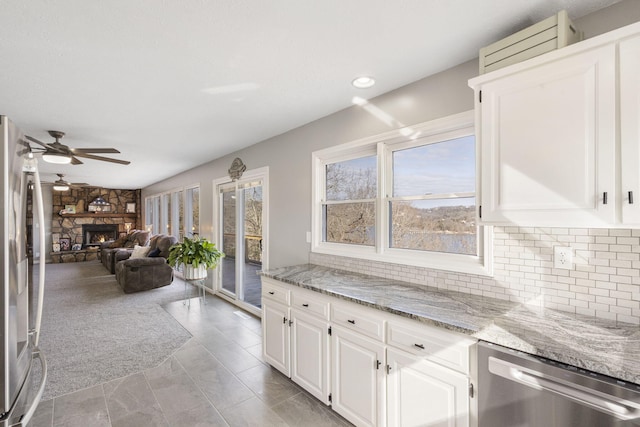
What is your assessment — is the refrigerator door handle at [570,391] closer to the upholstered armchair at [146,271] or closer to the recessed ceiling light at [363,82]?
the recessed ceiling light at [363,82]

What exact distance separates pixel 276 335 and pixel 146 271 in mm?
4166

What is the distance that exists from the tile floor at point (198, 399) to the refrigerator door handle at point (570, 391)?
4.19 feet

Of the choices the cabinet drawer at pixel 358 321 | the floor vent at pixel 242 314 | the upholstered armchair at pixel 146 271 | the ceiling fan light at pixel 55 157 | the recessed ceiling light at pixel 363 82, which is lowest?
the floor vent at pixel 242 314

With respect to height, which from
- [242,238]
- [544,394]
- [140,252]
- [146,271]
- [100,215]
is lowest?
[146,271]

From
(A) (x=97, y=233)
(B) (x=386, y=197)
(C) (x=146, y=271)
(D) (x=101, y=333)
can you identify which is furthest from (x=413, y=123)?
(A) (x=97, y=233)

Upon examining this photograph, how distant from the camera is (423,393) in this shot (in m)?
1.57

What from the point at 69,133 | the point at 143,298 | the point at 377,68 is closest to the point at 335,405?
the point at 377,68

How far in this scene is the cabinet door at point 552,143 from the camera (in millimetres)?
1243

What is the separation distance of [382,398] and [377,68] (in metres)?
2.11

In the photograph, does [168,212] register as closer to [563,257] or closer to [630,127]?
[563,257]

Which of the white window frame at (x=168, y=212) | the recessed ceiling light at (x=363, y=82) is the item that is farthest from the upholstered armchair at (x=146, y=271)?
the recessed ceiling light at (x=363, y=82)

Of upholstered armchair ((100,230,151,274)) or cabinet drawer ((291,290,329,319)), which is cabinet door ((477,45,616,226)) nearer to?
cabinet drawer ((291,290,329,319))

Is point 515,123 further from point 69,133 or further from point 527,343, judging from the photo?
point 69,133

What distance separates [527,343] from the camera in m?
1.22
